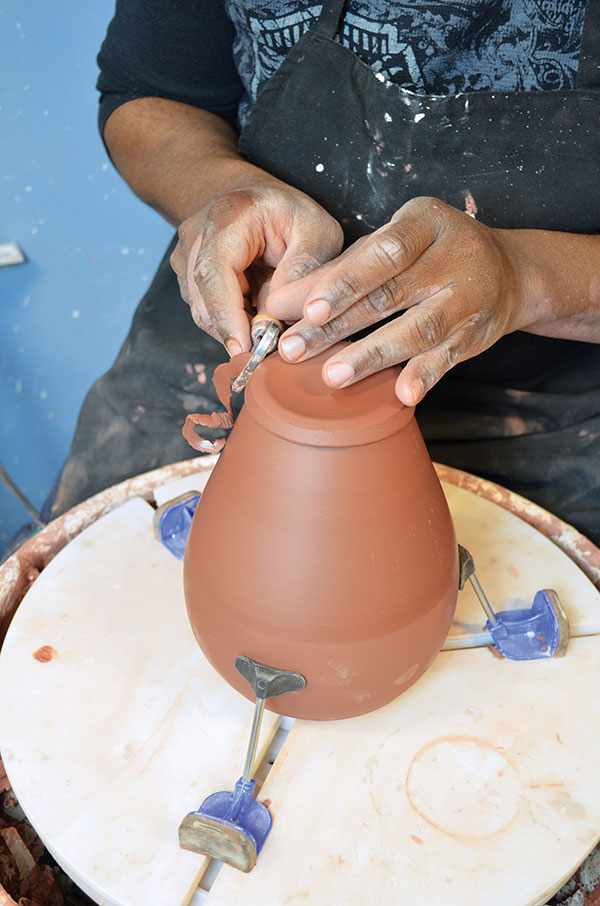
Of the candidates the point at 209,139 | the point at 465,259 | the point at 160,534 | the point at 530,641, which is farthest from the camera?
the point at 209,139

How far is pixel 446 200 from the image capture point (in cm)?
118

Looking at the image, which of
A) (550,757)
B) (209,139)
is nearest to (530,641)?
(550,757)

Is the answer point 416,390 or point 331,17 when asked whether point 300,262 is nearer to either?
point 416,390

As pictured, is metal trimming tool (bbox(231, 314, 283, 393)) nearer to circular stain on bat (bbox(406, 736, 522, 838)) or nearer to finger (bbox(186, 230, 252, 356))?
finger (bbox(186, 230, 252, 356))

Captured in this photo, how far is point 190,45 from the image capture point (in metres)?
1.38

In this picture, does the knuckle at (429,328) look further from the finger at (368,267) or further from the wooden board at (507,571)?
the wooden board at (507,571)

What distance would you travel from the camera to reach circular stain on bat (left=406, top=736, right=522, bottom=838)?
82 centimetres

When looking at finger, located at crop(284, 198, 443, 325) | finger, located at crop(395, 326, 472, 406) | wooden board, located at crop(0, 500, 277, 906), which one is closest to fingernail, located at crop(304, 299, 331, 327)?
finger, located at crop(284, 198, 443, 325)

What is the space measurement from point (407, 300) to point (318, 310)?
0.40 ft

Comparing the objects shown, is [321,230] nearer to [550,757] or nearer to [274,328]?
[274,328]

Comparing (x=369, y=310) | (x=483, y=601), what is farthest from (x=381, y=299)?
(x=483, y=601)

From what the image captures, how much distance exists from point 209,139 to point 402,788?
1.09 m

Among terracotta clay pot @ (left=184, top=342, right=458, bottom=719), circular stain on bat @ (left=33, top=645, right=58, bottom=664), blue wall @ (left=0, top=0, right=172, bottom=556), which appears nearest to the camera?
terracotta clay pot @ (left=184, top=342, right=458, bottom=719)

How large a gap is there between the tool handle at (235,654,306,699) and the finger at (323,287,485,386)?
0.99 ft
